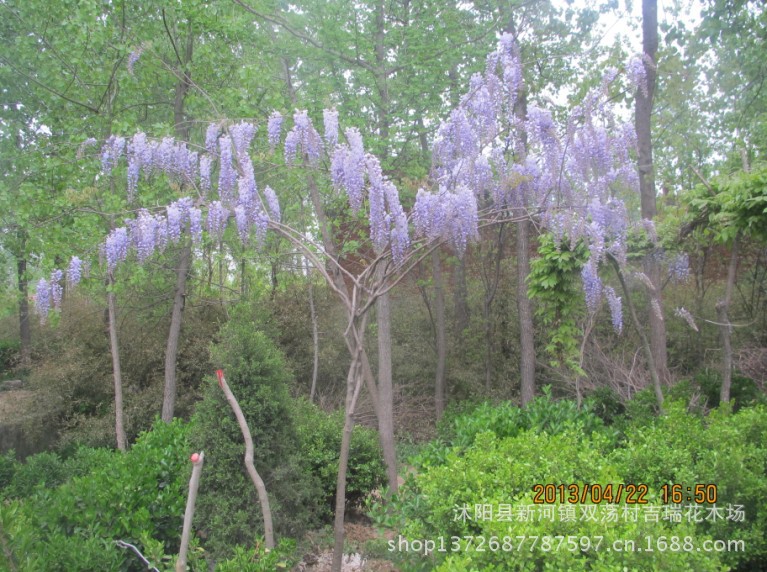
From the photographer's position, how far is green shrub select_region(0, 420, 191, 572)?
8.95 feet

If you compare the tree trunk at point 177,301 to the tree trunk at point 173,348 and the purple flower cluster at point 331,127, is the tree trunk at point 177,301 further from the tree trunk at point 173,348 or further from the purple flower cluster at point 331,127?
the purple flower cluster at point 331,127

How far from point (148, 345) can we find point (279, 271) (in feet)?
7.77

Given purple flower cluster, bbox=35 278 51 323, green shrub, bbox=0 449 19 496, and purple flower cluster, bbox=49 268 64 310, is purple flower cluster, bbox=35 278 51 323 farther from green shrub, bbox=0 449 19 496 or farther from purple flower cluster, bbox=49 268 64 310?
green shrub, bbox=0 449 19 496

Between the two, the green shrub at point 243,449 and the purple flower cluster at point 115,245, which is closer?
the green shrub at point 243,449

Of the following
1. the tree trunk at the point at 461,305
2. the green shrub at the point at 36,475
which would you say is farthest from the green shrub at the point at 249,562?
the tree trunk at the point at 461,305

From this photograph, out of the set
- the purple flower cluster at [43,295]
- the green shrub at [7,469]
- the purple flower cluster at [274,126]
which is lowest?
the green shrub at [7,469]

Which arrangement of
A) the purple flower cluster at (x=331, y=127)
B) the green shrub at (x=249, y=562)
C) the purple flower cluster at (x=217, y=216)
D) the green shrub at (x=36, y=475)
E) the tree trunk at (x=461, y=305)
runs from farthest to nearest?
the tree trunk at (x=461, y=305), the green shrub at (x=36, y=475), the purple flower cluster at (x=331, y=127), the purple flower cluster at (x=217, y=216), the green shrub at (x=249, y=562)

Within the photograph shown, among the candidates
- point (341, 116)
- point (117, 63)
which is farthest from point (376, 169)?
point (117, 63)

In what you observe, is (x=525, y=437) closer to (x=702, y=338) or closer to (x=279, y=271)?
(x=702, y=338)

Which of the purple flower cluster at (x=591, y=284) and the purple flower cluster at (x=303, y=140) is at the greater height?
the purple flower cluster at (x=303, y=140)

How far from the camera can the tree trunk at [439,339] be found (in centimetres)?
822

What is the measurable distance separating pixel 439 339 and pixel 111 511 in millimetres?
5728

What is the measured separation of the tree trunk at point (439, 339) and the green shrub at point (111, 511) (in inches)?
197

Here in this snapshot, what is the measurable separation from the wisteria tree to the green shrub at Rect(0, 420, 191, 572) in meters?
1.28
